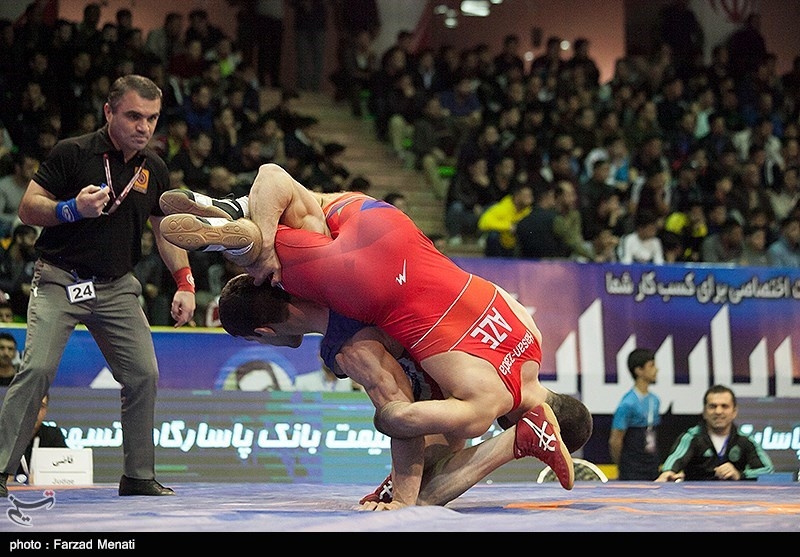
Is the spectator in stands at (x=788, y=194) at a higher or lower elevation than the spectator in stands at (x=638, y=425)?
higher

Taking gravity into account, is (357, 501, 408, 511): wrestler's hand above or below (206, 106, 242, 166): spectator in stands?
below

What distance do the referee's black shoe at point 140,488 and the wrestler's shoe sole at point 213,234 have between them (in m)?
1.23

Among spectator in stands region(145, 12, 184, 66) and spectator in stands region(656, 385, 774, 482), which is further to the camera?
spectator in stands region(145, 12, 184, 66)

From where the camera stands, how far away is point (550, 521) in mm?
3318

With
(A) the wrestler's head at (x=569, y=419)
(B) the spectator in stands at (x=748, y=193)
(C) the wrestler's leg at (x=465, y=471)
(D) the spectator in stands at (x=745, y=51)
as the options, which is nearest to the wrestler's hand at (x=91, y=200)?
(C) the wrestler's leg at (x=465, y=471)

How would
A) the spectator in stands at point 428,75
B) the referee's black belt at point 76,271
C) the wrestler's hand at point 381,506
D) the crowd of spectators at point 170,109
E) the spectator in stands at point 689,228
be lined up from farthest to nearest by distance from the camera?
the spectator in stands at point 428,75 → the spectator in stands at point 689,228 → the crowd of spectators at point 170,109 → the referee's black belt at point 76,271 → the wrestler's hand at point 381,506

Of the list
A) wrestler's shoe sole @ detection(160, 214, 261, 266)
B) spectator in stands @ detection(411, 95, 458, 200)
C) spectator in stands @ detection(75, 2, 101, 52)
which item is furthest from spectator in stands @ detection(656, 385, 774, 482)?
spectator in stands @ detection(75, 2, 101, 52)

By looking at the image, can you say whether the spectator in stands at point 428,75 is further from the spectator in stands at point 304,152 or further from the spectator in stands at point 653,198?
the spectator in stands at point 653,198

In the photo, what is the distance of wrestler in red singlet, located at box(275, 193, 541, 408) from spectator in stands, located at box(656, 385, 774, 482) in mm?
2765

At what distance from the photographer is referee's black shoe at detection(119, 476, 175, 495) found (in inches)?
182

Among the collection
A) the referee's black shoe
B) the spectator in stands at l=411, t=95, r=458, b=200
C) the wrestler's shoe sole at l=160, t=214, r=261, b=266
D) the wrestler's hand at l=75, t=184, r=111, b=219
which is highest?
the spectator in stands at l=411, t=95, r=458, b=200

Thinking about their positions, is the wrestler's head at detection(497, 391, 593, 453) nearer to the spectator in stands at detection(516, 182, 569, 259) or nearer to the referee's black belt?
the referee's black belt

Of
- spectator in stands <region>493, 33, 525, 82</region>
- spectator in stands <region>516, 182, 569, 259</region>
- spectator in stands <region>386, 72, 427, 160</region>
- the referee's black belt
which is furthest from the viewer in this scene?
spectator in stands <region>493, 33, 525, 82</region>

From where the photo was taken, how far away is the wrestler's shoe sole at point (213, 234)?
3793 mm
